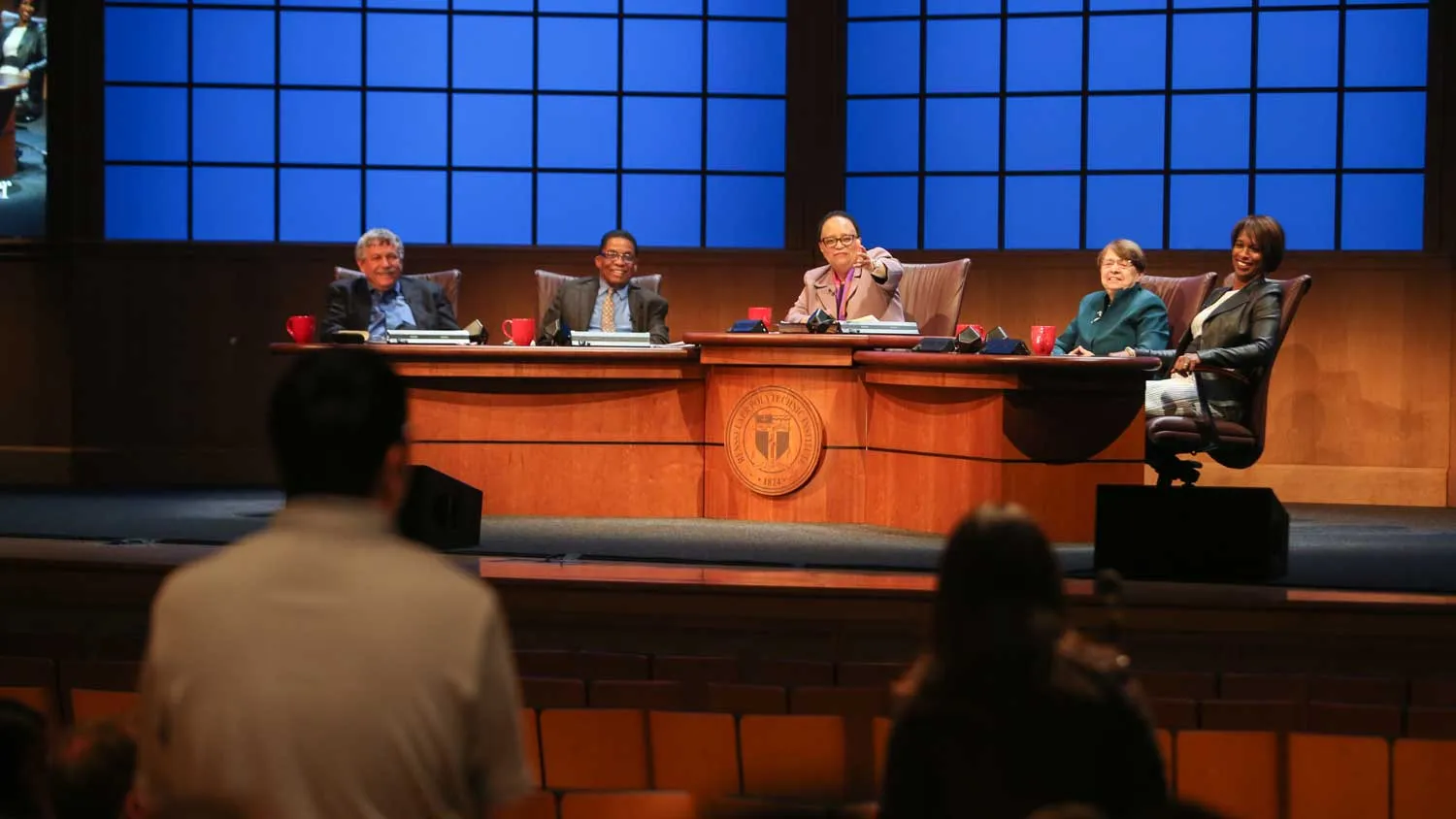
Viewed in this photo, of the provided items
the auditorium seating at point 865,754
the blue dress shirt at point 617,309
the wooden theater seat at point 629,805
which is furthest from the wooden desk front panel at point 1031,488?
the wooden theater seat at point 629,805

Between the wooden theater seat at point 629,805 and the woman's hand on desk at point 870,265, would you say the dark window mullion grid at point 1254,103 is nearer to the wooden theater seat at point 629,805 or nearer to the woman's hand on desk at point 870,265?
the woman's hand on desk at point 870,265

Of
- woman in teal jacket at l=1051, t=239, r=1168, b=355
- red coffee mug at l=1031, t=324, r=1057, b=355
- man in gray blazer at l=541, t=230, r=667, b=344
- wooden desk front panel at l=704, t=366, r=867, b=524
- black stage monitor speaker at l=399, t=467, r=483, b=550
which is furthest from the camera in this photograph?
man in gray blazer at l=541, t=230, r=667, b=344

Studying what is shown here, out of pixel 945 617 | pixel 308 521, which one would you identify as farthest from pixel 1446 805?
pixel 308 521

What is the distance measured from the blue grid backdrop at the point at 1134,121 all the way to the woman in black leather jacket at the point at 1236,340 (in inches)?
85.4

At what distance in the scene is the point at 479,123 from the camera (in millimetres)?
7742

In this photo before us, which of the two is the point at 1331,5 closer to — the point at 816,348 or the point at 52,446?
the point at 816,348

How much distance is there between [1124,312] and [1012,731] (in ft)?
14.0

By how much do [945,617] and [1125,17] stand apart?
6.55 m

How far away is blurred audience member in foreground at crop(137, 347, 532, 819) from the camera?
1189 millimetres

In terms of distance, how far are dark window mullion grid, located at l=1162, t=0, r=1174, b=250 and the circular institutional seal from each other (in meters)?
2.70

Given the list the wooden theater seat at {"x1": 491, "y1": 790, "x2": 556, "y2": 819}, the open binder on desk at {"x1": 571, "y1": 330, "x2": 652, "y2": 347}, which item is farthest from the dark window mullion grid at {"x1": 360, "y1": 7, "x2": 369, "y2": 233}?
the wooden theater seat at {"x1": 491, "y1": 790, "x2": 556, "y2": 819}

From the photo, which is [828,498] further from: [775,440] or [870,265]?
[870,265]

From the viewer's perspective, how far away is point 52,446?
7398 millimetres

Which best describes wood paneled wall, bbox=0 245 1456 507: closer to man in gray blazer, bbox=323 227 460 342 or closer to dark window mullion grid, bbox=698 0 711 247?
dark window mullion grid, bbox=698 0 711 247
